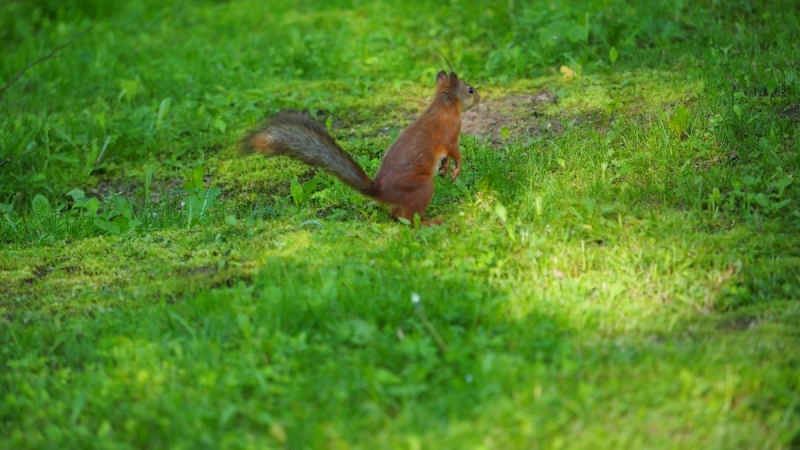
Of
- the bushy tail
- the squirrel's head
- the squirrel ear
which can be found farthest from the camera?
the squirrel ear

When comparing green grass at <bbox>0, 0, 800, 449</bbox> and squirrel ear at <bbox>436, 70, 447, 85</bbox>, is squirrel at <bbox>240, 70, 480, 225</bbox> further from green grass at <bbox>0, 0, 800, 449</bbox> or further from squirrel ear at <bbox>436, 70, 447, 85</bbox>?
squirrel ear at <bbox>436, 70, 447, 85</bbox>

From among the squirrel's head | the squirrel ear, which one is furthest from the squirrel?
the squirrel ear

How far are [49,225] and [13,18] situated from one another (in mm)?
5291

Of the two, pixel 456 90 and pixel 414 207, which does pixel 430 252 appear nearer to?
pixel 414 207

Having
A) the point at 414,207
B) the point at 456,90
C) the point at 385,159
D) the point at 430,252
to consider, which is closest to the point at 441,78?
the point at 456,90

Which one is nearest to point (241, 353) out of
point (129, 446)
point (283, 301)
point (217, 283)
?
point (283, 301)

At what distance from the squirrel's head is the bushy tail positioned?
89 cm

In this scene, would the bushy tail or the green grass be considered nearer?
the green grass

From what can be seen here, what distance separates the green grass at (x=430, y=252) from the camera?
2.83 metres

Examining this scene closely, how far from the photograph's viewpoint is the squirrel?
14.0ft

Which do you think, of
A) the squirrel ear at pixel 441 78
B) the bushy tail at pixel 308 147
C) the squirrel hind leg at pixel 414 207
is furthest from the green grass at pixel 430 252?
the squirrel ear at pixel 441 78

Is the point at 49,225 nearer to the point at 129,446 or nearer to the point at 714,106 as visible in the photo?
the point at 129,446

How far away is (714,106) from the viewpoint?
4812 millimetres

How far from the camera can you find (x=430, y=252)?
3949 millimetres
